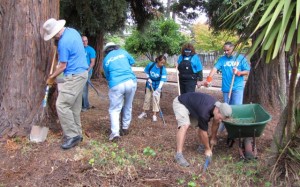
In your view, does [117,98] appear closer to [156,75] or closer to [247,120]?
[156,75]

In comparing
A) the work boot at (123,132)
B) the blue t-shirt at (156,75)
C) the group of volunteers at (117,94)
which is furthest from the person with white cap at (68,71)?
the blue t-shirt at (156,75)

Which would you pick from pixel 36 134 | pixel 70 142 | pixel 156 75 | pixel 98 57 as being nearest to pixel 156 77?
pixel 156 75

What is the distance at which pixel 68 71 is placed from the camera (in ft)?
16.4

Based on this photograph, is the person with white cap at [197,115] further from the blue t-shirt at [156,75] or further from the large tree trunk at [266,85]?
the large tree trunk at [266,85]

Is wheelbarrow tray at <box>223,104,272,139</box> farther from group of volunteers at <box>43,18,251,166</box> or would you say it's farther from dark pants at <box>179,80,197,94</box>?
dark pants at <box>179,80,197,94</box>

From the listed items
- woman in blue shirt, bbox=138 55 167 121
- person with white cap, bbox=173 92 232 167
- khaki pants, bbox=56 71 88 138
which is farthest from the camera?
woman in blue shirt, bbox=138 55 167 121

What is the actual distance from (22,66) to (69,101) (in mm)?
975

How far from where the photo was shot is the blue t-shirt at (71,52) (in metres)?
4.86

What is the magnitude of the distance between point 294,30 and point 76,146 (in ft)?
10.7

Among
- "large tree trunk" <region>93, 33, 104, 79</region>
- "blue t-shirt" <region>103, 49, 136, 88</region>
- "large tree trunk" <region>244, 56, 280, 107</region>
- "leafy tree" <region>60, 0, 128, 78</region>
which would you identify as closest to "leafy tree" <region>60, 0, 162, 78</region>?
"leafy tree" <region>60, 0, 128, 78</region>

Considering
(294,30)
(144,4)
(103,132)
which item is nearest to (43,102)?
(103,132)

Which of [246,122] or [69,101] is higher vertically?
[69,101]

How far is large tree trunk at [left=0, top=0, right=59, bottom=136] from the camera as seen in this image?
5.29 m

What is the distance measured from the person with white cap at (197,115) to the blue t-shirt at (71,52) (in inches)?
58.1
